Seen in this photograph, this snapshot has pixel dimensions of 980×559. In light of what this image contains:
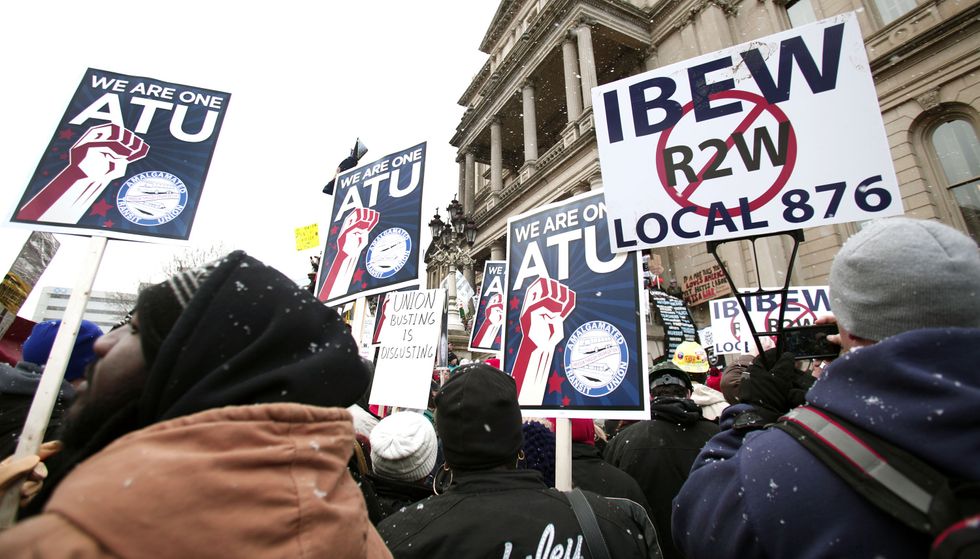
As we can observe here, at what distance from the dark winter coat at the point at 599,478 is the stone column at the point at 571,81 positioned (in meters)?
19.3

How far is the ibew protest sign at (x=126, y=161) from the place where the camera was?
2.89 metres

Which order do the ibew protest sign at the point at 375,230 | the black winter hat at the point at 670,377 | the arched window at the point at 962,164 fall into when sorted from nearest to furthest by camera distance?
the black winter hat at the point at 670,377 < the ibew protest sign at the point at 375,230 < the arched window at the point at 962,164

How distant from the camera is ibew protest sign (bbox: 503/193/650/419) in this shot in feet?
9.30

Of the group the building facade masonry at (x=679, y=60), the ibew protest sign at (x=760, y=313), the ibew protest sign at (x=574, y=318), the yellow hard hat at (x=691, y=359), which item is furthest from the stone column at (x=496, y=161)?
the ibew protest sign at (x=574, y=318)

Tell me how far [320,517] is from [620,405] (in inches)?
87.7

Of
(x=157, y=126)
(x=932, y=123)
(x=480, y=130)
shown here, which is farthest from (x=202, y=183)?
(x=480, y=130)

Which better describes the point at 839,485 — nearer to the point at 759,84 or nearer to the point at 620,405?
the point at 620,405

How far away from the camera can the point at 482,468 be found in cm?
183

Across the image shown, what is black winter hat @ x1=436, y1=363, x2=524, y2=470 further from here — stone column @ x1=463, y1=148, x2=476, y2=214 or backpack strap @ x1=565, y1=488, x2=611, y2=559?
stone column @ x1=463, y1=148, x2=476, y2=214

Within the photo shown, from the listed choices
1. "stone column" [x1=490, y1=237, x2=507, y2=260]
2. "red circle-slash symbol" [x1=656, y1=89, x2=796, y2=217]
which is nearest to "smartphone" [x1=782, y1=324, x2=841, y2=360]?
"red circle-slash symbol" [x1=656, y1=89, x2=796, y2=217]

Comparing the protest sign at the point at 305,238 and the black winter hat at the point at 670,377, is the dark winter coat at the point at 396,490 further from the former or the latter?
the protest sign at the point at 305,238

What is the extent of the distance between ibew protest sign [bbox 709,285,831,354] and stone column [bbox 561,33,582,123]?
14194mm

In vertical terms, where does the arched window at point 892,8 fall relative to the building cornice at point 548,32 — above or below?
below

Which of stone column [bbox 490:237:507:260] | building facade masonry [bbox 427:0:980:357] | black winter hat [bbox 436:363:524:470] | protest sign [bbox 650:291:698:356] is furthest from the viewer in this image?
stone column [bbox 490:237:507:260]
